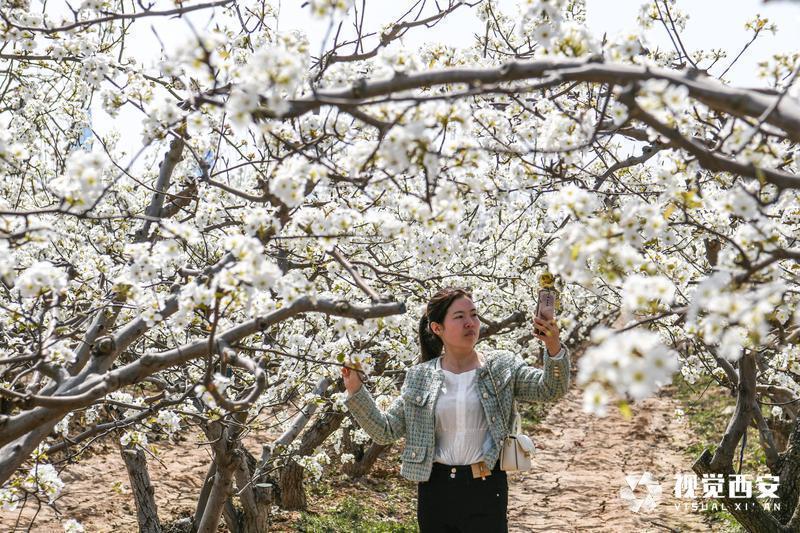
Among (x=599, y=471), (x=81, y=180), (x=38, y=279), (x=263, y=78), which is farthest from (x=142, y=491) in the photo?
(x=599, y=471)

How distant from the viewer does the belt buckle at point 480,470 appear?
12.0 ft

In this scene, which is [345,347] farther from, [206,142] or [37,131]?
[37,131]

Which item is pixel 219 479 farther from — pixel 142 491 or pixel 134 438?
pixel 142 491

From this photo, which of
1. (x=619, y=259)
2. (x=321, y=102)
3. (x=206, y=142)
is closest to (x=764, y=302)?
(x=619, y=259)

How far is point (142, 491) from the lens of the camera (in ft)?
17.9

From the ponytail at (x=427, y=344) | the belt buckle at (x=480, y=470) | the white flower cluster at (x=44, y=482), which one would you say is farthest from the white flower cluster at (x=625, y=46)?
the white flower cluster at (x=44, y=482)

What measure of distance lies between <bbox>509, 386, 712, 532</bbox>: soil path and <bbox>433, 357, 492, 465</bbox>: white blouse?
146 inches

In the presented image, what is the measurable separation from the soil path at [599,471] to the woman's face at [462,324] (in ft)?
12.6

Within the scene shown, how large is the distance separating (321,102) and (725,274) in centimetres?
109

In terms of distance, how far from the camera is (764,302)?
177cm

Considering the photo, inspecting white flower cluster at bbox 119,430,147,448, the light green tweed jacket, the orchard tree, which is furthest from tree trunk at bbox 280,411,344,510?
the light green tweed jacket

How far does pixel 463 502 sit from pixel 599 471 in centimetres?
625

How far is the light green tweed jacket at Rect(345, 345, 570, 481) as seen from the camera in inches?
143

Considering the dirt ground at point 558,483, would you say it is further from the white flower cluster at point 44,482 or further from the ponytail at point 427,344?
the ponytail at point 427,344
